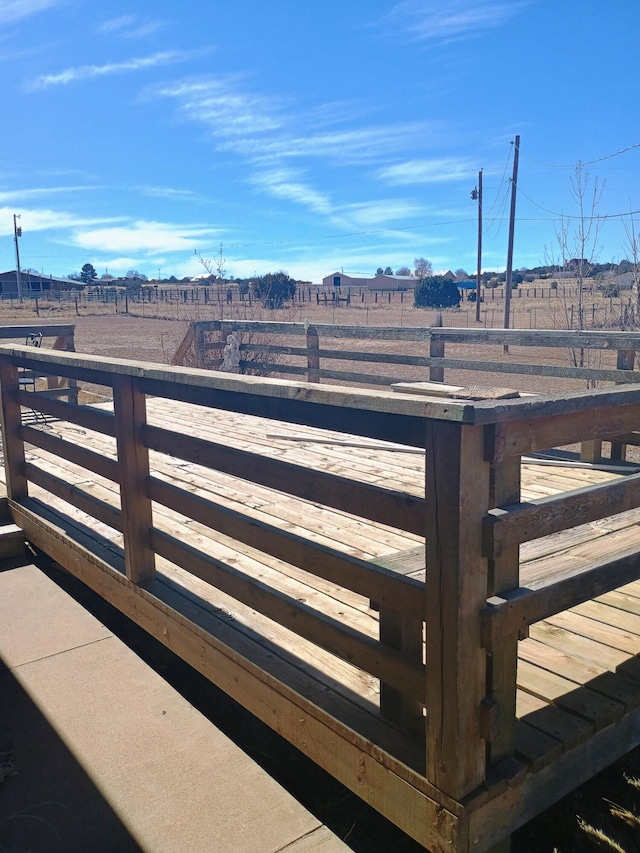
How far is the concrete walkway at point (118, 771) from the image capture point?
2137mm

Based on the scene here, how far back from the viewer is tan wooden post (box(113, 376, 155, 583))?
2.93m

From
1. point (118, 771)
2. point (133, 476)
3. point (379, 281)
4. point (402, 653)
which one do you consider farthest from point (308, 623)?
point (379, 281)

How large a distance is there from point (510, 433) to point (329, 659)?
3.90ft

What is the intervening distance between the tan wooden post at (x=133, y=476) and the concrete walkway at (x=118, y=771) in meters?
0.40

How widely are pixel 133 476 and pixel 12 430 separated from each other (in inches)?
68.0

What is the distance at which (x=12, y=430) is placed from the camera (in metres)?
4.38

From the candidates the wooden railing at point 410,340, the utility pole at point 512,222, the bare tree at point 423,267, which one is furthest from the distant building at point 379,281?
the wooden railing at point 410,340

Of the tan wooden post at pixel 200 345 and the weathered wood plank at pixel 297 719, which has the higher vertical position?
the tan wooden post at pixel 200 345

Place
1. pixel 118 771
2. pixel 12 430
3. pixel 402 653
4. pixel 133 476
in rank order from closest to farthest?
pixel 402 653 → pixel 118 771 → pixel 133 476 → pixel 12 430

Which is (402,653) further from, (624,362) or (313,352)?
(313,352)

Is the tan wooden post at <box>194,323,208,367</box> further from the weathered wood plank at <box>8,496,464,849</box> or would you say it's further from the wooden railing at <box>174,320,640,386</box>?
the weathered wood plank at <box>8,496,464,849</box>

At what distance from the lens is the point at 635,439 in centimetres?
446

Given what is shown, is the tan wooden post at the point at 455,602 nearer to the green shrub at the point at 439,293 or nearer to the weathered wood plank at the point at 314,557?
the weathered wood plank at the point at 314,557

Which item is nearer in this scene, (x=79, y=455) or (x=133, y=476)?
(x=133, y=476)
